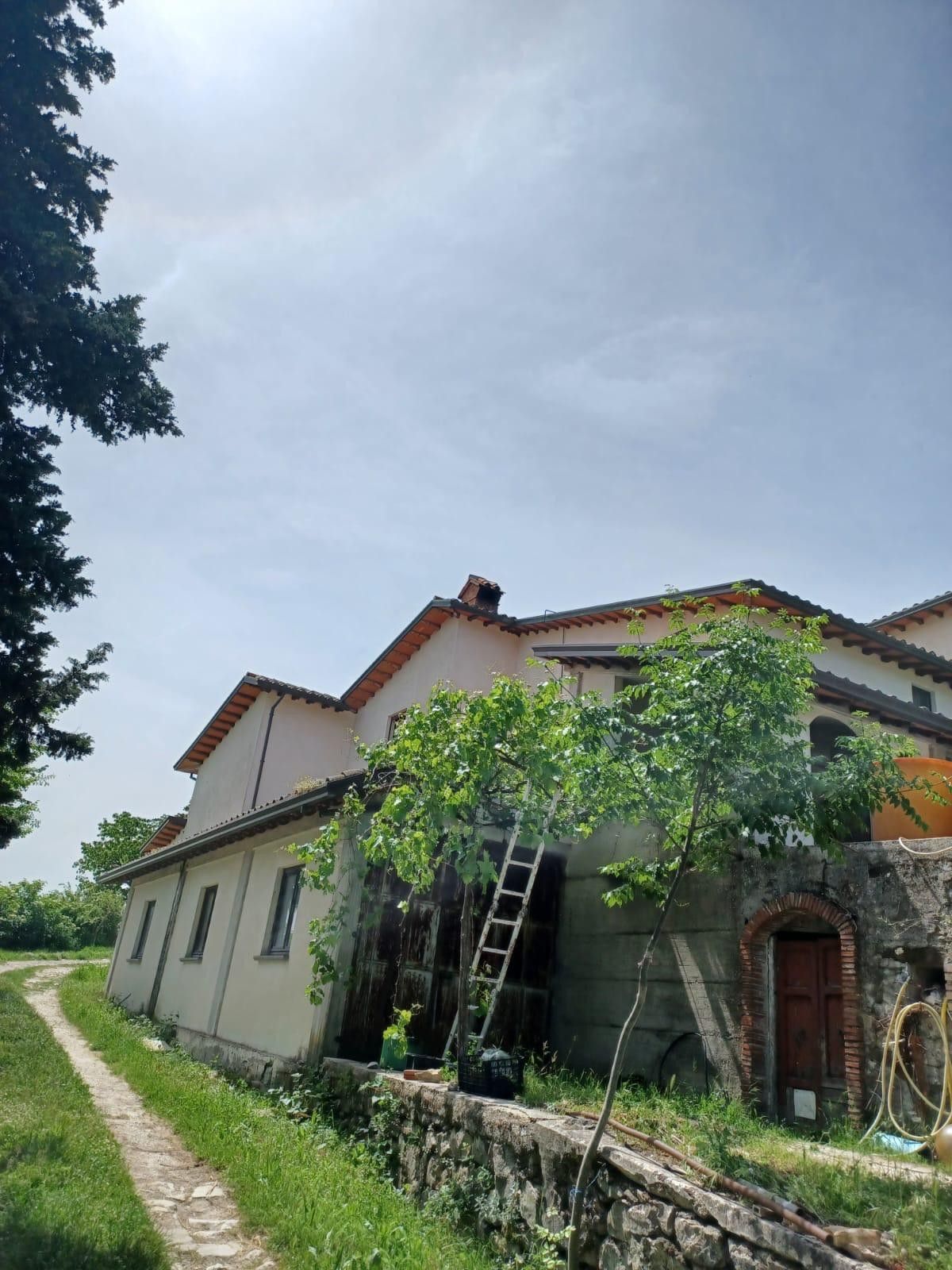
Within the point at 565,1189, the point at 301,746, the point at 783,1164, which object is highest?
the point at 301,746

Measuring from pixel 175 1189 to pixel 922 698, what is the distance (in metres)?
14.1

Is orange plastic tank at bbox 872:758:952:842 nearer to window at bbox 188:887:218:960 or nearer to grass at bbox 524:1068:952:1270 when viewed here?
grass at bbox 524:1068:952:1270

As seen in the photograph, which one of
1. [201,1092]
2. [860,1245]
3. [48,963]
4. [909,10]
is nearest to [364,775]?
[201,1092]

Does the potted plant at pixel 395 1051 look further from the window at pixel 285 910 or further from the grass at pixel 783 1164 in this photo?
the window at pixel 285 910

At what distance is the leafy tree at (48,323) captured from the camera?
26.1 ft

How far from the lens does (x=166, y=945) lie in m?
16.3

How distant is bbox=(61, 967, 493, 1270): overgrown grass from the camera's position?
5398 millimetres

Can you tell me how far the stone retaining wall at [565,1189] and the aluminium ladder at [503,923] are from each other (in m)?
1.09

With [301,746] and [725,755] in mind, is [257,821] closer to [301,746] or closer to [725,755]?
[725,755]

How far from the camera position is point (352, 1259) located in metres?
5.20

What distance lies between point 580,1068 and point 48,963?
2747 centimetres

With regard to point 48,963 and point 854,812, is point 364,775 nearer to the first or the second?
point 854,812

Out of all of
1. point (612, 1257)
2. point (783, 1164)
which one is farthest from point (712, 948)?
point (612, 1257)

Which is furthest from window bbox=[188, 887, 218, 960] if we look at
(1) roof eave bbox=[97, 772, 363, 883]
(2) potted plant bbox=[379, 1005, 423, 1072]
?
(2) potted plant bbox=[379, 1005, 423, 1072]
